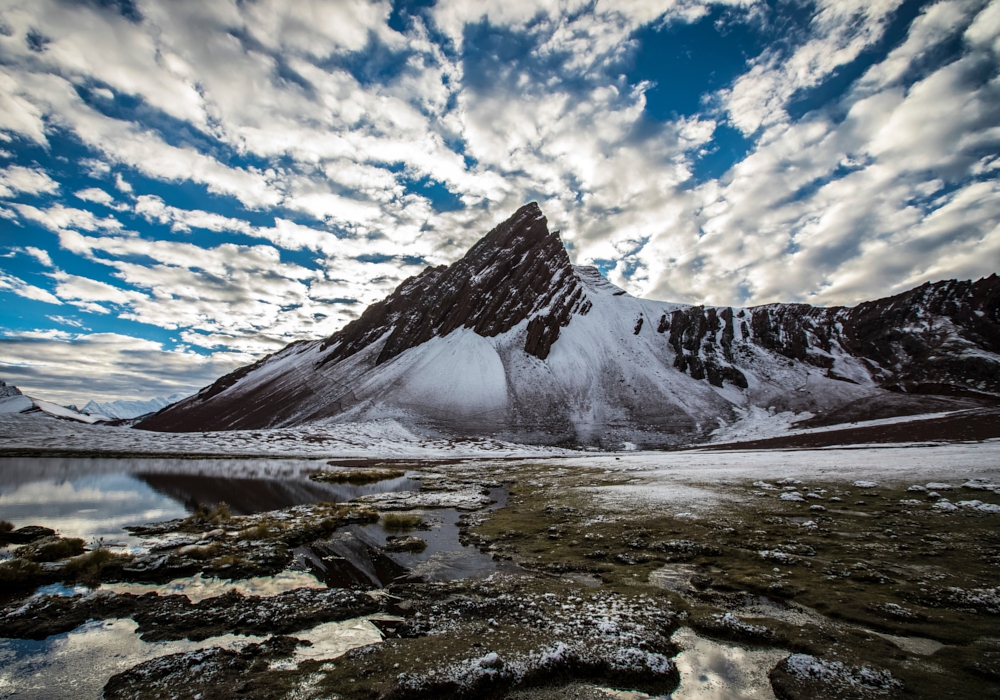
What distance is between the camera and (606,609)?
9828 mm

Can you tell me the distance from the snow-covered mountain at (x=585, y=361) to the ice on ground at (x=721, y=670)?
9055 centimetres

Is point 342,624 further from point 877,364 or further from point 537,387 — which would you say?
point 877,364

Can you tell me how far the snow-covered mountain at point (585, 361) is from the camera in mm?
108062

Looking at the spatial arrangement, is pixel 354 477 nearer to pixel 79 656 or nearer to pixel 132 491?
pixel 132 491

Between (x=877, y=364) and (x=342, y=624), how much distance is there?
169 meters

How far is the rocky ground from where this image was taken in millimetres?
7027

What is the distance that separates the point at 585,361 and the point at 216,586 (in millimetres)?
130376

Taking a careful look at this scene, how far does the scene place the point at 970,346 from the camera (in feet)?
388

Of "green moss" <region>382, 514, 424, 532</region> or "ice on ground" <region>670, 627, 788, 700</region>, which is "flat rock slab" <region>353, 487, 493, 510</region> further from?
"ice on ground" <region>670, 627, 788, 700</region>

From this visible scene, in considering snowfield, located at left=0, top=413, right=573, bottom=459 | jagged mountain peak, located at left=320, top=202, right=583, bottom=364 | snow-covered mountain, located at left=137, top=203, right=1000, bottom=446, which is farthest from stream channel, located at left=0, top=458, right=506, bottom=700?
jagged mountain peak, located at left=320, top=202, right=583, bottom=364

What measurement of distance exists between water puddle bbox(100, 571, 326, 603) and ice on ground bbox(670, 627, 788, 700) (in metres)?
9.50

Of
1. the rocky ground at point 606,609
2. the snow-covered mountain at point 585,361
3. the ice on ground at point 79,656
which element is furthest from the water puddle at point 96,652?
the snow-covered mountain at point 585,361

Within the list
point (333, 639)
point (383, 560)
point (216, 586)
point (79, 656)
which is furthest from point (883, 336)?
point (79, 656)

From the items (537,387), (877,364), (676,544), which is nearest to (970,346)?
(877,364)
